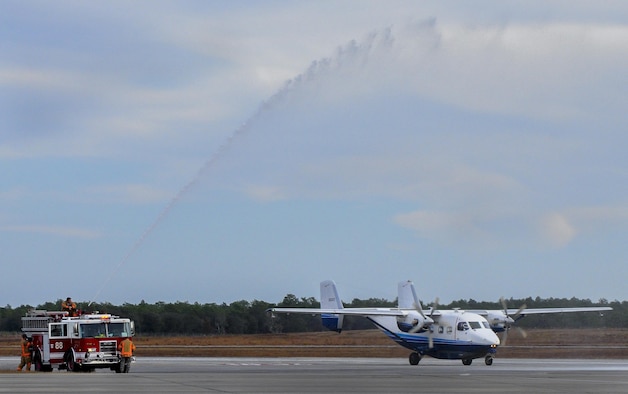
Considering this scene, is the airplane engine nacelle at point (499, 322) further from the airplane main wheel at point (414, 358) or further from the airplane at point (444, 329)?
the airplane main wheel at point (414, 358)

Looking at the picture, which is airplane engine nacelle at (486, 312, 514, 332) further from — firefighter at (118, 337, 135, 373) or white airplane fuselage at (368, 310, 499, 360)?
firefighter at (118, 337, 135, 373)

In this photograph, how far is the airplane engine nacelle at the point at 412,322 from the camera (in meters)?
64.3

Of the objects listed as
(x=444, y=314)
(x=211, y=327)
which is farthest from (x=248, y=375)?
(x=211, y=327)

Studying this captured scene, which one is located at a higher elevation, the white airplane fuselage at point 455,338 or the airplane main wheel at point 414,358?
the white airplane fuselage at point 455,338

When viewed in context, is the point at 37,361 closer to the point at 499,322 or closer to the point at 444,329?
the point at 444,329

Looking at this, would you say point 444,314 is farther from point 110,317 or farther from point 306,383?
point 306,383

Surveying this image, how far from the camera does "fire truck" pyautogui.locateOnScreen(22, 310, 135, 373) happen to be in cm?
4778

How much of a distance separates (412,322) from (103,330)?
23.4 meters

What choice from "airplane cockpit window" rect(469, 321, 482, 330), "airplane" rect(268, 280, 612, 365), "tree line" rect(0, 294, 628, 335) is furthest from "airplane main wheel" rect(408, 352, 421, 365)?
"tree line" rect(0, 294, 628, 335)

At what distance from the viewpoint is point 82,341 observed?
157ft

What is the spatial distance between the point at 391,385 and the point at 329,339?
78154 millimetres

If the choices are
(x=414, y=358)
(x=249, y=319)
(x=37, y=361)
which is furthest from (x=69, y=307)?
(x=249, y=319)

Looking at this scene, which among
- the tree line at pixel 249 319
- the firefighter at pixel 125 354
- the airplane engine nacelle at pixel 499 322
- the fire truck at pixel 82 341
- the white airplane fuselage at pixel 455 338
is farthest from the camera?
the tree line at pixel 249 319

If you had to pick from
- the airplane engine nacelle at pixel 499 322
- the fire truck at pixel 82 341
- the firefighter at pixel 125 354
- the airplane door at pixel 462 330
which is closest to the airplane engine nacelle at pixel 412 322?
the airplane door at pixel 462 330
